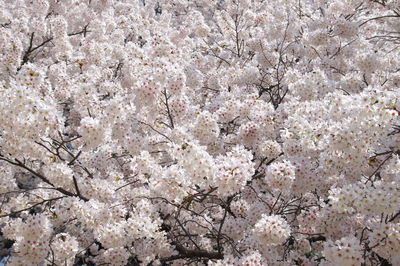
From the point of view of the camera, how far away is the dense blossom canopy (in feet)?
13.9

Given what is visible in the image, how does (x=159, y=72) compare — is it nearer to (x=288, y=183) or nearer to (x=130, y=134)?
(x=130, y=134)

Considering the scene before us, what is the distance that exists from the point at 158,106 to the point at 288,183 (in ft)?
8.68

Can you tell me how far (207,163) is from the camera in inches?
166

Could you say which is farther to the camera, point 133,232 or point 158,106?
point 158,106

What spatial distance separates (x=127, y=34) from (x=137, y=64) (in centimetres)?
725

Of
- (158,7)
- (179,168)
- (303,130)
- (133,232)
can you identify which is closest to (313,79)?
(303,130)

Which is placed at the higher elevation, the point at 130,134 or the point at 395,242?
the point at 130,134

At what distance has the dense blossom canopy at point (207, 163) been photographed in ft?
13.9

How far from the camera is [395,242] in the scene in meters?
3.96

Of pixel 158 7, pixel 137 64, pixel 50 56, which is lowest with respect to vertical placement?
pixel 137 64

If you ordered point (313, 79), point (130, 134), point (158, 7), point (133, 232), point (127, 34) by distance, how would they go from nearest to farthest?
point (133, 232) → point (130, 134) → point (313, 79) → point (127, 34) → point (158, 7)

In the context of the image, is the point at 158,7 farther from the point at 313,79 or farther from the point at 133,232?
the point at 133,232

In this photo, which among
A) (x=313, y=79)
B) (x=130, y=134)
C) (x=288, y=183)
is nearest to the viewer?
(x=288, y=183)

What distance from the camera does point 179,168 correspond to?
490cm
